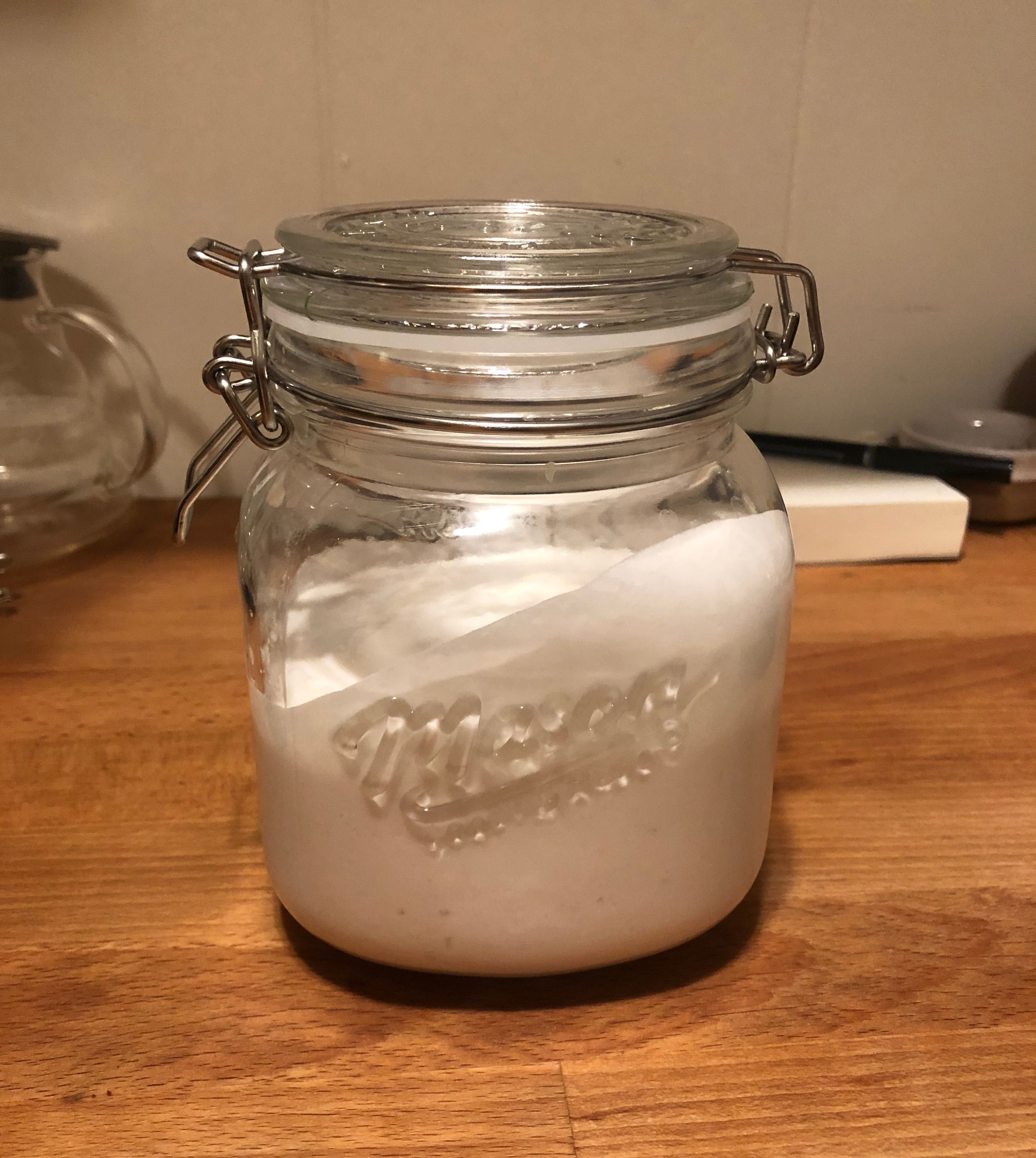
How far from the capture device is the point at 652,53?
0.72 meters

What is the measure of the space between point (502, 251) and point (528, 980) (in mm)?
248

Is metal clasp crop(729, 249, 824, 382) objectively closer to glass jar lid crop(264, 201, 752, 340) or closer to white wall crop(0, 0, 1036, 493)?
glass jar lid crop(264, 201, 752, 340)

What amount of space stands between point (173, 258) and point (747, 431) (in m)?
0.45

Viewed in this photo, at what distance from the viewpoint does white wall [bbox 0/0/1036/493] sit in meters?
0.70

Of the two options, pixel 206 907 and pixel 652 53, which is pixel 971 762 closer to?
pixel 206 907

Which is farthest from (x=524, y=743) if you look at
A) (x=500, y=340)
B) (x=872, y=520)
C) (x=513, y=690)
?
(x=872, y=520)

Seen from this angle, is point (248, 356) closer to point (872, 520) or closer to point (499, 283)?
point (499, 283)

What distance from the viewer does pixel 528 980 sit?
375 millimetres

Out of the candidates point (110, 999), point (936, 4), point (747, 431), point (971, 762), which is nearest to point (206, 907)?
point (110, 999)

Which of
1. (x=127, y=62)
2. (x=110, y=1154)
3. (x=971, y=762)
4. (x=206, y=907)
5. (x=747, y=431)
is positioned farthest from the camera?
(x=747, y=431)

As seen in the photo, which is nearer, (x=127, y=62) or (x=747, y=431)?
(x=127, y=62)

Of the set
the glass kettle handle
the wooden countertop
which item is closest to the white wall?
the glass kettle handle

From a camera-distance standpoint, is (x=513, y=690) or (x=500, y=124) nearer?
(x=513, y=690)

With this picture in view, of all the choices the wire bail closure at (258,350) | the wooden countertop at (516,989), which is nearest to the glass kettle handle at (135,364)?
the wooden countertop at (516,989)
